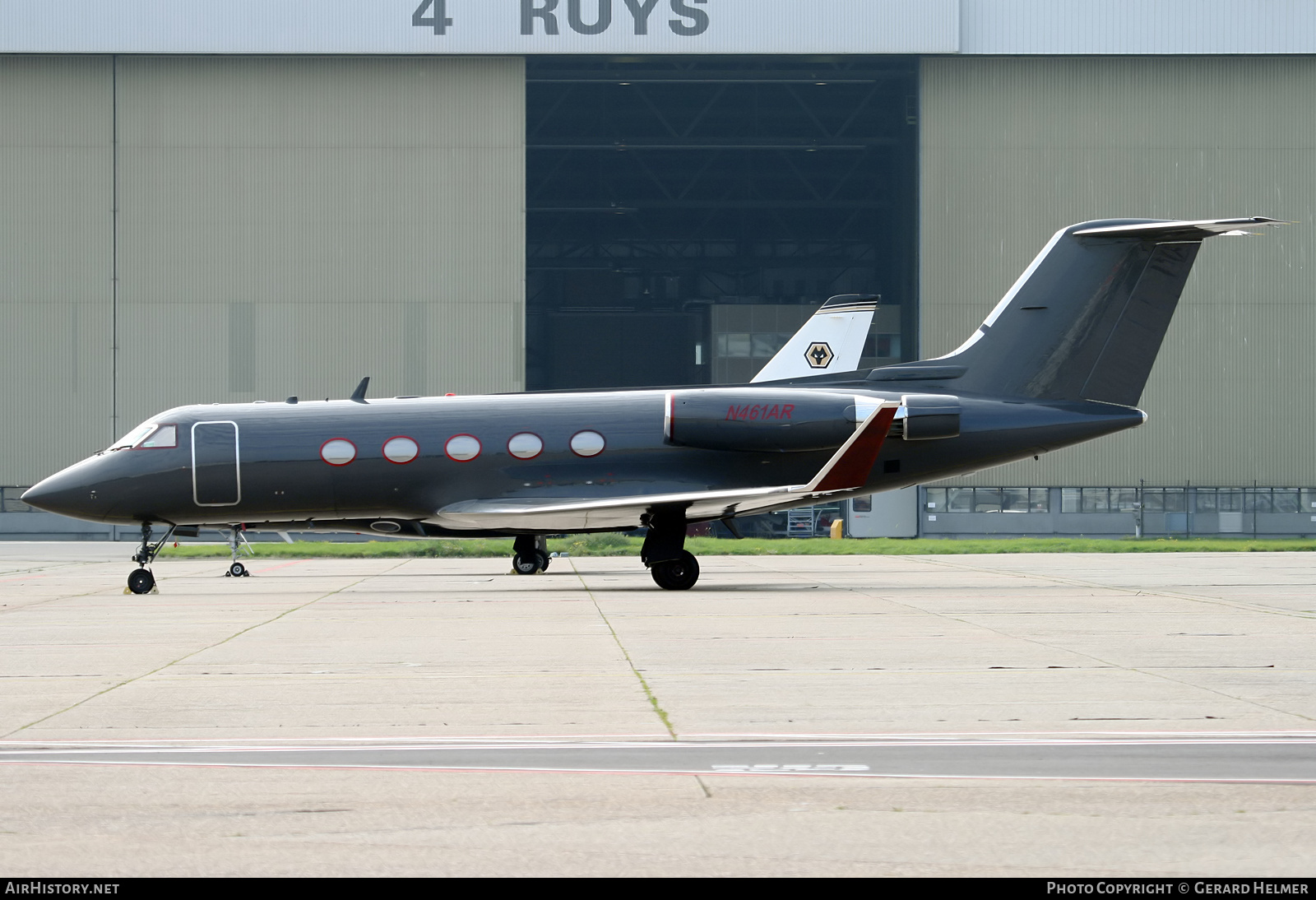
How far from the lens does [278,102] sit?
50.5m

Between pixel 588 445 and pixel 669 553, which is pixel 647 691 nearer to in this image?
pixel 669 553

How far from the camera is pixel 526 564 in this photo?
26094 millimetres

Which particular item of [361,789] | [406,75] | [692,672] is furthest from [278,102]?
[361,789]

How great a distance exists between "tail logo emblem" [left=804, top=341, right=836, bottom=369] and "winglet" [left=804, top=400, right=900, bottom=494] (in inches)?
567

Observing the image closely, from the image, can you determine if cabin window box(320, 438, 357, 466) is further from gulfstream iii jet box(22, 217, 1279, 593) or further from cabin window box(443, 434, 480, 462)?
cabin window box(443, 434, 480, 462)

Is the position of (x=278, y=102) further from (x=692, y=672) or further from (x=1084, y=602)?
(x=692, y=672)

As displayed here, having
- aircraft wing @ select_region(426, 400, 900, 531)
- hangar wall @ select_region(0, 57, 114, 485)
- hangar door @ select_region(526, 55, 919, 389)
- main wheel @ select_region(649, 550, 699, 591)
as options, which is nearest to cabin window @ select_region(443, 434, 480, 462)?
aircraft wing @ select_region(426, 400, 900, 531)

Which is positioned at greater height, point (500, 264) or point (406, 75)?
point (406, 75)

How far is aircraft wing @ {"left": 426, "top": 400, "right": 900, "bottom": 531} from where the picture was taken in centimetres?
1912

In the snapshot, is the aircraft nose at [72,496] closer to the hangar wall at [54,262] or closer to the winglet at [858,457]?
the winglet at [858,457]

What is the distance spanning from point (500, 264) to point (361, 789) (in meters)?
45.5

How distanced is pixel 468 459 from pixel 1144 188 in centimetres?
3747

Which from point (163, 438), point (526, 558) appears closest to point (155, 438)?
point (163, 438)

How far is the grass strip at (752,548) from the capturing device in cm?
3791
